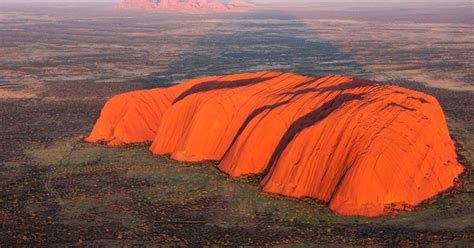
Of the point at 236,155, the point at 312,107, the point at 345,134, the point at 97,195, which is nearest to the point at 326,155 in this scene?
the point at 345,134

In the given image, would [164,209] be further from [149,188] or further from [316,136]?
[316,136]

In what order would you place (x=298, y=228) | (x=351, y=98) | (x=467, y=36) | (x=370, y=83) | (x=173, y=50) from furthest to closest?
(x=467, y=36) < (x=173, y=50) < (x=370, y=83) < (x=351, y=98) < (x=298, y=228)

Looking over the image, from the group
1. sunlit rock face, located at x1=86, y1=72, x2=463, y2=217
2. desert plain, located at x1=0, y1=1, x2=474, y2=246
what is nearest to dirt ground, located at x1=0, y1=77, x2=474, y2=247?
desert plain, located at x1=0, y1=1, x2=474, y2=246

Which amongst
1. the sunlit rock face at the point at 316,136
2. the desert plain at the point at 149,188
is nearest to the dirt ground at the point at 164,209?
the desert plain at the point at 149,188

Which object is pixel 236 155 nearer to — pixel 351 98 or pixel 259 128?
pixel 259 128

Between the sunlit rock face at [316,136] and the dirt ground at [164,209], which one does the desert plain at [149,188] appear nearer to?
the dirt ground at [164,209]
